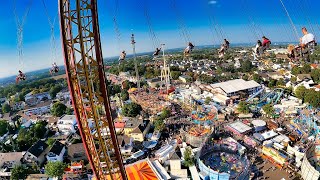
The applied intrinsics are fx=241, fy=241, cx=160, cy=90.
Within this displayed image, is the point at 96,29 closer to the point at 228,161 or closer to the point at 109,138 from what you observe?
the point at 109,138

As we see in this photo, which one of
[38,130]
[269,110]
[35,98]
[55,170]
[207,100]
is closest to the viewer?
[55,170]

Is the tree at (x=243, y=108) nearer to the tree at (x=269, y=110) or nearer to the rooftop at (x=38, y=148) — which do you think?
the tree at (x=269, y=110)

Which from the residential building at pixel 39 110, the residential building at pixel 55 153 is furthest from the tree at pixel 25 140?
the residential building at pixel 39 110

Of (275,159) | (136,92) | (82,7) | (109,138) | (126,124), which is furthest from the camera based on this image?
(136,92)

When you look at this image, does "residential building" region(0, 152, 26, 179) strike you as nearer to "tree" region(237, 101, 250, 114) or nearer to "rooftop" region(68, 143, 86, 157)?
"rooftop" region(68, 143, 86, 157)

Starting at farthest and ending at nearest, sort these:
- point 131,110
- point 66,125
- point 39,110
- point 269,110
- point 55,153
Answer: point 39,110 < point 131,110 < point 66,125 < point 269,110 < point 55,153

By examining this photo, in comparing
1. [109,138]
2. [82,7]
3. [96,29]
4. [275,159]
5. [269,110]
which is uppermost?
[82,7]

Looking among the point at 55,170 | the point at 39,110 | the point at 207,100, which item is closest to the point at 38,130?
the point at 55,170

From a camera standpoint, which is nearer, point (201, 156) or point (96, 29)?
point (96, 29)

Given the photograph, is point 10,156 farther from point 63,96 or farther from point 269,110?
point 63,96

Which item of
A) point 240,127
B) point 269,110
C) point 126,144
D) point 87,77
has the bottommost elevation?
point 240,127

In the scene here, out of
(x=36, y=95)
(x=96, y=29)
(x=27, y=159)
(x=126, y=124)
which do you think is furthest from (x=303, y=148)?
(x=36, y=95)
